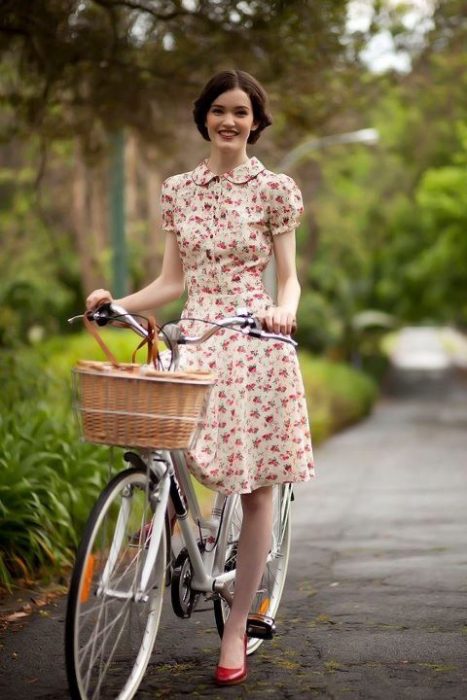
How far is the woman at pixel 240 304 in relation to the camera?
409 cm

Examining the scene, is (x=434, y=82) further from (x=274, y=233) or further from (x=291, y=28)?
(x=274, y=233)

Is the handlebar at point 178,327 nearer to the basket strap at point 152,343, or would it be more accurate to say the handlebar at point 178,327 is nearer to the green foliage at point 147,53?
the basket strap at point 152,343

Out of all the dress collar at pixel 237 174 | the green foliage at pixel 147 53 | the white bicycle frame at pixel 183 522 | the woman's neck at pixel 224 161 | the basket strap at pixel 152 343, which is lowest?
the white bicycle frame at pixel 183 522

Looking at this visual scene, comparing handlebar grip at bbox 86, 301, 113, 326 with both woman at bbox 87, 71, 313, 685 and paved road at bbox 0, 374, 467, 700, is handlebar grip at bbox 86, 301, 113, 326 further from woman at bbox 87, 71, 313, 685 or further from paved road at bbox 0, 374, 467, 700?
paved road at bbox 0, 374, 467, 700

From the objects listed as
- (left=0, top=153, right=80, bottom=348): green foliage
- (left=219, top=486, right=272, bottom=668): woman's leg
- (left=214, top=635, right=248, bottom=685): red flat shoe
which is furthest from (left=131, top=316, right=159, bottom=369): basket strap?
(left=0, top=153, right=80, bottom=348): green foliage

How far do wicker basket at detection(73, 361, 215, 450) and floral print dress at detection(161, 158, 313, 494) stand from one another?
53 cm

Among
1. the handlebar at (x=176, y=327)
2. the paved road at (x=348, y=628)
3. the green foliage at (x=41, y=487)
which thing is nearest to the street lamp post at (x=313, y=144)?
the paved road at (x=348, y=628)

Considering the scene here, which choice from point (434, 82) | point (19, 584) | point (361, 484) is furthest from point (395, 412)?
point (19, 584)

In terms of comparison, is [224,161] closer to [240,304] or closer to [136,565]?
[240,304]

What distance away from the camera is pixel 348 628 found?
5082mm

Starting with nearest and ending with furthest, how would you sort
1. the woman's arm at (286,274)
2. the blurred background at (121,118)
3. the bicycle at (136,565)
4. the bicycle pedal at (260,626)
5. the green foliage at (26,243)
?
the bicycle at (136,565) < the woman's arm at (286,274) < the bicycle pedal at (260,626) < the blurred background at (121,118) < the green foliage at (26,243)

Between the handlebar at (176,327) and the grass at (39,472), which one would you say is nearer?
the handlebar at (176,327)

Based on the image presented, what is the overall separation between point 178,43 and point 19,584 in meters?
4.69

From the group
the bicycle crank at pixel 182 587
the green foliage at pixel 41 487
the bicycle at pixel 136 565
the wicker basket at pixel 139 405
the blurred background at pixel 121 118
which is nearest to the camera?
the wicker basket at pixel 139 405
